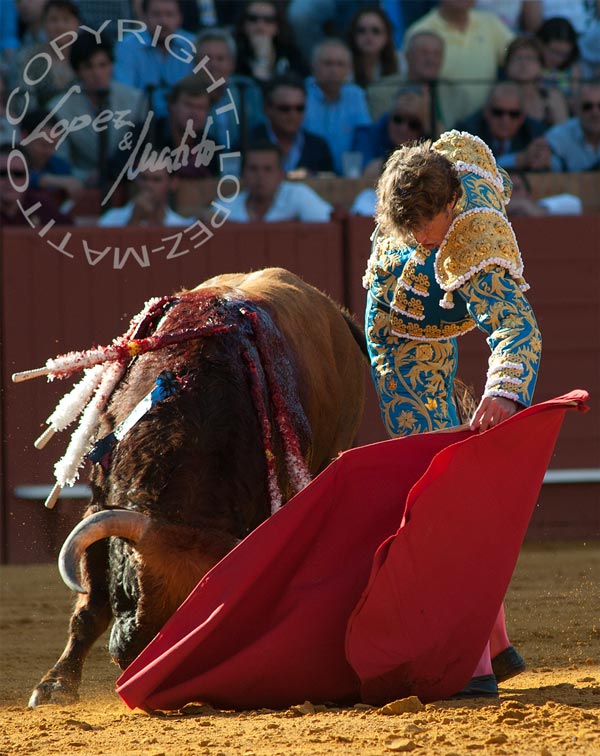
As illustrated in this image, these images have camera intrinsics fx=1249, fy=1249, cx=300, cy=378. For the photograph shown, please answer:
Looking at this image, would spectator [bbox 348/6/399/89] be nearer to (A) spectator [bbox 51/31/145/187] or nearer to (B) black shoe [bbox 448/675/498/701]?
(A) spectator [bbox 51/31/145/187]

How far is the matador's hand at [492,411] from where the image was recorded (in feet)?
8.11

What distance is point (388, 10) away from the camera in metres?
6.88

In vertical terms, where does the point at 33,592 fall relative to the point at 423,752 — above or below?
below

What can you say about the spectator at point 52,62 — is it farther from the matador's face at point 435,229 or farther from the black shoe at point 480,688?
the black shoe at point 480,688

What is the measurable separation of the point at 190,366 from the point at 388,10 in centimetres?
→ 438

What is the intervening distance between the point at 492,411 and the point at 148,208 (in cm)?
376

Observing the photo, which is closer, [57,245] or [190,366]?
[190,366]

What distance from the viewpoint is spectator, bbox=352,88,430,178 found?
6312 millimetres

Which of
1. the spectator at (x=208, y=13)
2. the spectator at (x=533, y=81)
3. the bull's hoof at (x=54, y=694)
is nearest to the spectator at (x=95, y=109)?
the spectator at (x=208, y=13)

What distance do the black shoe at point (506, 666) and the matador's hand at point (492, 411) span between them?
0.58 metres

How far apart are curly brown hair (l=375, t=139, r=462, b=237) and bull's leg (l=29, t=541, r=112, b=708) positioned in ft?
3.43

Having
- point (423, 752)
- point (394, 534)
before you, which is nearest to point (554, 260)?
point (394, 534)

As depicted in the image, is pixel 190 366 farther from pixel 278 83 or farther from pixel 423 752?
pixel 278 83

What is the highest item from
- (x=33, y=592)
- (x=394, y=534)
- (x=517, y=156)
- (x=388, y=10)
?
(x=388, y=10)
